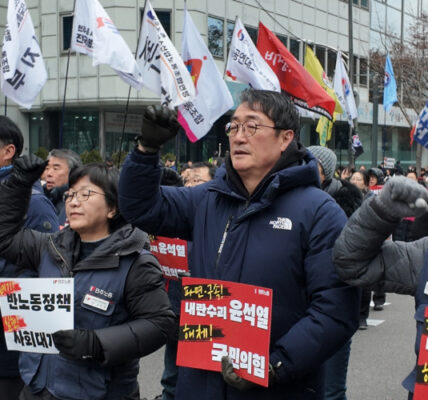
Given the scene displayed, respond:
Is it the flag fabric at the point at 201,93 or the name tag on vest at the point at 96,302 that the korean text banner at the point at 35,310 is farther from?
the flag fabric at the point at 201,93

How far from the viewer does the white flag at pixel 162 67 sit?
27.8 ft

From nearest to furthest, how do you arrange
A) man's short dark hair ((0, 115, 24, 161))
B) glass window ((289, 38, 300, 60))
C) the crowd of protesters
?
the crowd of protesters
man's short dark hair ((0, 115, 24, 161))
glass window ((289, 38, 300, 60))

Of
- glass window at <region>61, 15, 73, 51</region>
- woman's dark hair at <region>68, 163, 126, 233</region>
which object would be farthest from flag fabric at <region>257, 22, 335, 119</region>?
glass window at <region>61, 15, 73, 51</region>

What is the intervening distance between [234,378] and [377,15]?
39.6 meters

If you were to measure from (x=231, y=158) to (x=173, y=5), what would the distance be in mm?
23816

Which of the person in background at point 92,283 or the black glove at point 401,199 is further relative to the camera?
the person in background at point 92,283

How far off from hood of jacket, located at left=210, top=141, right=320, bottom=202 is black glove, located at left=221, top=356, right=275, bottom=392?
2.16ft

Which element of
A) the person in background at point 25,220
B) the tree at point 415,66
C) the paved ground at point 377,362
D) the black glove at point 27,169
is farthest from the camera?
the tree at point 415,66

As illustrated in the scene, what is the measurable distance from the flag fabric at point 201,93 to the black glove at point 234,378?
5951 millimetres

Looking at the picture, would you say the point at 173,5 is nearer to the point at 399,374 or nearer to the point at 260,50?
the point at 260,50

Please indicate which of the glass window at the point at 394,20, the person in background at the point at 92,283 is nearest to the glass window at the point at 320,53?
the glass window at the point at 394,20

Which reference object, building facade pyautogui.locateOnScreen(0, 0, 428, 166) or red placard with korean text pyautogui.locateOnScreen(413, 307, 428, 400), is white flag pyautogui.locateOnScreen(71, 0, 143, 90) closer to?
red placard with korean text pyautogui.locateOnScreen(413, 307, 428, 400)

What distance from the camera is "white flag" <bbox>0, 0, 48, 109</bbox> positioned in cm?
772

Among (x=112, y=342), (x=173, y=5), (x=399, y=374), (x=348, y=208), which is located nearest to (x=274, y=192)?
(x=112, y=342)
